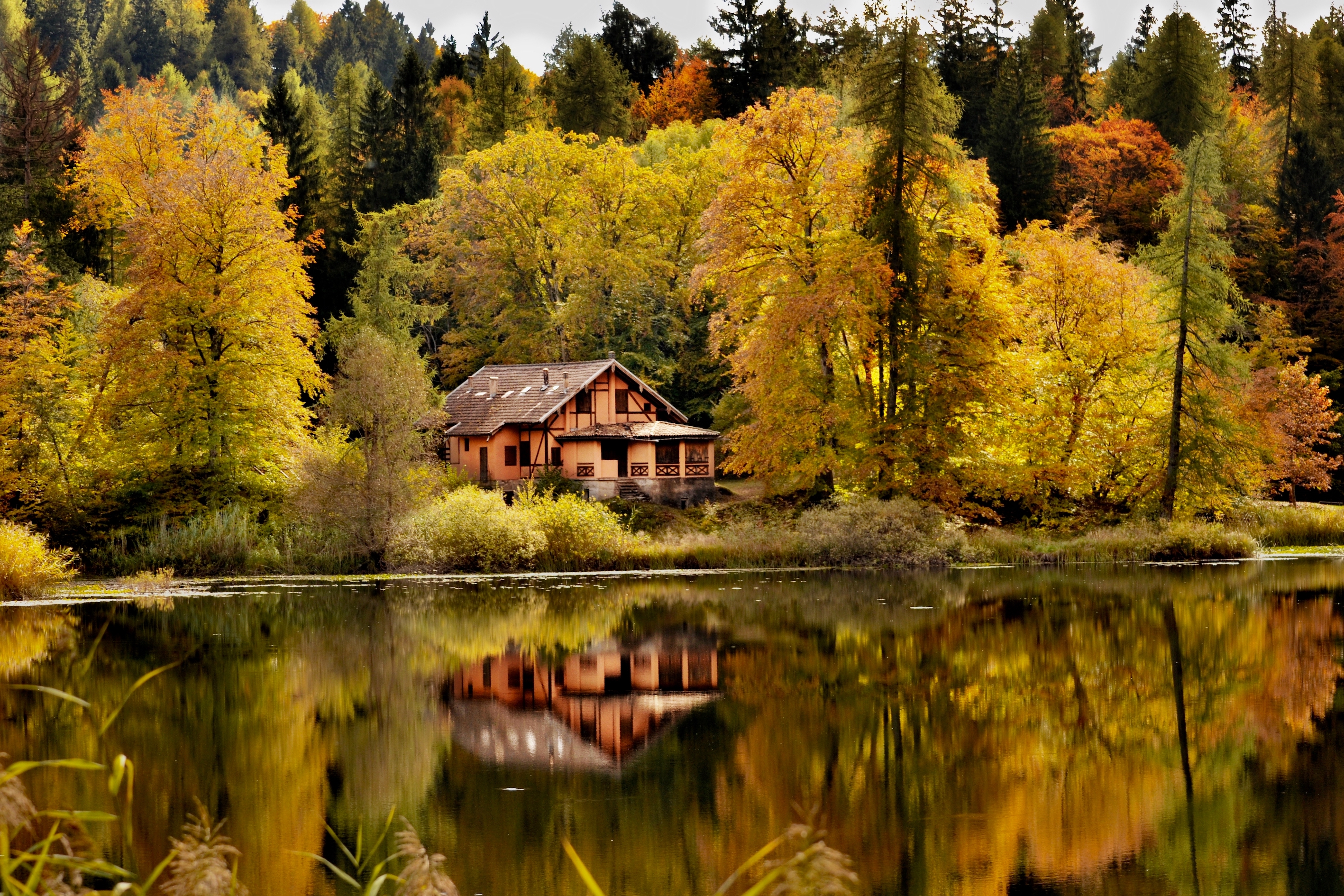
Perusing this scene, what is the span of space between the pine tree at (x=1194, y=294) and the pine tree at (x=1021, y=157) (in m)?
26.0

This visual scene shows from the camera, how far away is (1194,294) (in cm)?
4291

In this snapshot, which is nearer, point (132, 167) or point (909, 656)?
point (909, 656)

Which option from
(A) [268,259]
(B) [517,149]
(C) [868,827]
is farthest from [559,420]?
(C) [868,827]

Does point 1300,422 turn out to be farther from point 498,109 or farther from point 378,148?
point 378,148

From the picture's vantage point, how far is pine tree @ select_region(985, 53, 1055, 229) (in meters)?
70.1

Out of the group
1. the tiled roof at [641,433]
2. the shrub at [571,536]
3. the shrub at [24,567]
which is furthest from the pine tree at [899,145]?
the shrub at [24,567]

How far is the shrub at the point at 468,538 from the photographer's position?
37750 millimetres

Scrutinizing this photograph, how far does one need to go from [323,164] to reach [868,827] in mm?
72038

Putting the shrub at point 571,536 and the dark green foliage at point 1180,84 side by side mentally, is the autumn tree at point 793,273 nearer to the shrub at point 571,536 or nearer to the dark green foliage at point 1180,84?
the shrub at point 571,536

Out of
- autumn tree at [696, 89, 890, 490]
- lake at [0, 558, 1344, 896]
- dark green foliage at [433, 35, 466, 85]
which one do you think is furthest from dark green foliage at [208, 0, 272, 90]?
lake at [0, 558, 1344, 896]

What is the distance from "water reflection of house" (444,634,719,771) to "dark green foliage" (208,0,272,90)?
13726 cm

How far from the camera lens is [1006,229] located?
70.8 metres

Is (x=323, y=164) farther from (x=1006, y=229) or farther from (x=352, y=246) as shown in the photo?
(x=1006, y=229)

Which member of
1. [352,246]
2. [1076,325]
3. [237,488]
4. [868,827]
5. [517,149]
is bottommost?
[868,827]
